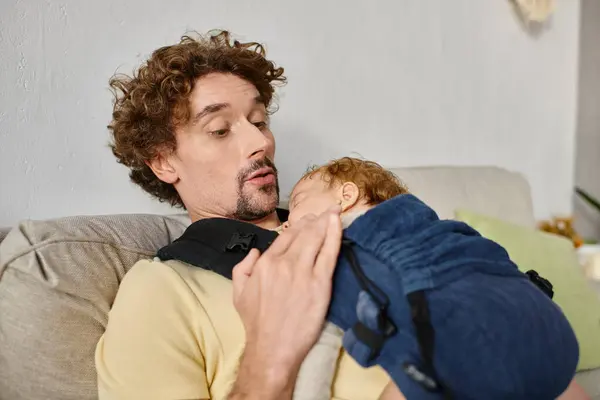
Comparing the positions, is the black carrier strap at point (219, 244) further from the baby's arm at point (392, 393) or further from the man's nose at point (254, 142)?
the baby's arm at point (392, 393)

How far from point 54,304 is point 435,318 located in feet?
2.29

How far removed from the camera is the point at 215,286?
3.76 feet

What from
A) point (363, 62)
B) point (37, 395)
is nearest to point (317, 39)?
point (363, 62)

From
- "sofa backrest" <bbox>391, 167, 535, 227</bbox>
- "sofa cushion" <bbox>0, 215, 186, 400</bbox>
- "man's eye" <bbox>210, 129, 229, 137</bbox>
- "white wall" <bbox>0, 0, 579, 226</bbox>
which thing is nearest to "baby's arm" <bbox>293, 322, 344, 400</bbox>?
"sofa cushion" <bbox>0, 215, 186, 400</bbox>

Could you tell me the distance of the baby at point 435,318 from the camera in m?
0.84

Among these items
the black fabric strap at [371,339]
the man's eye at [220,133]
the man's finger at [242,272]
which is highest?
the man's eye at [220,133]

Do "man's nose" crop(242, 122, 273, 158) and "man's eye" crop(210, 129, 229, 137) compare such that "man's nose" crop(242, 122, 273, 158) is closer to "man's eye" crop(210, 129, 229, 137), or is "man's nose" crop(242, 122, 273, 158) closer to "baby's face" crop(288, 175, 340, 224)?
"man's eye" crop(210, 129, 229, 137)

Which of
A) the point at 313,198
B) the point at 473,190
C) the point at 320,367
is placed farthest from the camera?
the point at 473,190

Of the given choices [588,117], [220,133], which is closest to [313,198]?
[220,133]

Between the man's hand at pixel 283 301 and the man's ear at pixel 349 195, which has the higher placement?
the man's ear at pixel 349 195

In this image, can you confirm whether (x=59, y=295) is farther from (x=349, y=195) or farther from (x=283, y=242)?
(x=349, y=195)

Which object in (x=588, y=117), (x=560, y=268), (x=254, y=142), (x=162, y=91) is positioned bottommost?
(x=560, y=268)

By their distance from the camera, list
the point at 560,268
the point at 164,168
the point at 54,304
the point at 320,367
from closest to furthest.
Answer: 1. the point at 320,367
2. the point at 54,304
3. the point at 164,168
4. the point at 560,268

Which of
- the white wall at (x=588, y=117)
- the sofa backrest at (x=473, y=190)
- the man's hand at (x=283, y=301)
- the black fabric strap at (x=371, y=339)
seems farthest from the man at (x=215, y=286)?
the white wall at (x=588, y=117)
